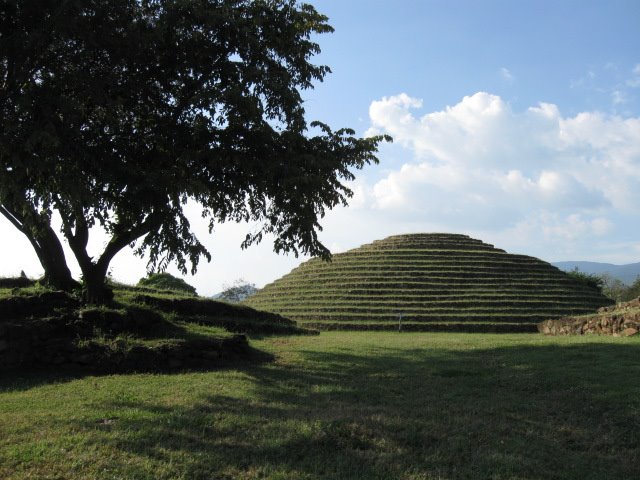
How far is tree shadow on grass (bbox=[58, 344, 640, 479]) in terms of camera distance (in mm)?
4996

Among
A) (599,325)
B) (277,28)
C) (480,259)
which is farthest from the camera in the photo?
(480,259)

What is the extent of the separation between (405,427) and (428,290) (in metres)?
29.3

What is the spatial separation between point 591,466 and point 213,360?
298 inches

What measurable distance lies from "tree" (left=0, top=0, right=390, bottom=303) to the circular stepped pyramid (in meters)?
18.3

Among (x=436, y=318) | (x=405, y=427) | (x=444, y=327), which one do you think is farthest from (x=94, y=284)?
(x=436, y=318)

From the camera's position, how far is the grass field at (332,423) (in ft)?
16.3

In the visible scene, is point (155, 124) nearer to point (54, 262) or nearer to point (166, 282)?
point (54, 262)

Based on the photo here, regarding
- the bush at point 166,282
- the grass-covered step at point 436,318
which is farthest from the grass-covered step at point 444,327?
the bush at point 166,282

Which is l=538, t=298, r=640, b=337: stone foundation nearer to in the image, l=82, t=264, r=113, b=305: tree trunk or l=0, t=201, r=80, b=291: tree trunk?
l=82, t=264, r=113, b=305: tree trunk

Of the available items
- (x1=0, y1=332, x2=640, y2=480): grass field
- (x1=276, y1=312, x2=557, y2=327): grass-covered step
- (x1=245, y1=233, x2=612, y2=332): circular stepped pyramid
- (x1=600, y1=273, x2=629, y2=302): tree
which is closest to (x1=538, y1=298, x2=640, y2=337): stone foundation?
(x1=276, y1=312, x2=557, y2=327): grass-covered step

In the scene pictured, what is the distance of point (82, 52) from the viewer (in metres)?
11.3

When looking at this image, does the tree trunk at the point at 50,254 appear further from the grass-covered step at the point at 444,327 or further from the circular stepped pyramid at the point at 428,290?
the circular stepped pyramid at the point at 428,290

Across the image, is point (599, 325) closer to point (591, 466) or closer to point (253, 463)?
point (591, 466)

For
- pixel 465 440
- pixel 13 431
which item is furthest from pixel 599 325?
pixel 13 431
